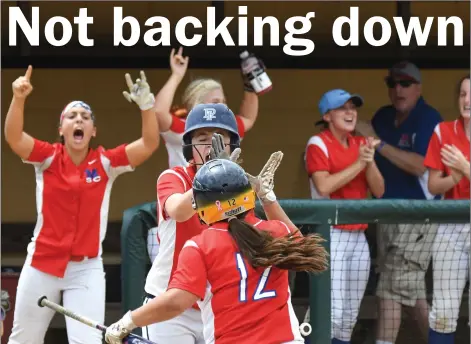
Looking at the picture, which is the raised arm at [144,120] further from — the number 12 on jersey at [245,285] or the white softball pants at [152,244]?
the number 12 on jersey at [245,285]

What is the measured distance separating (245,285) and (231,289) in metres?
0.05

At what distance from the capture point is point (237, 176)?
3.27 m

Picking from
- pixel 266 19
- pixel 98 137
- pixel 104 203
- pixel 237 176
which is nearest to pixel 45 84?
pixel 98 137

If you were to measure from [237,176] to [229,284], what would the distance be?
35cm

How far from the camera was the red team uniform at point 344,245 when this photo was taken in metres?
5.09

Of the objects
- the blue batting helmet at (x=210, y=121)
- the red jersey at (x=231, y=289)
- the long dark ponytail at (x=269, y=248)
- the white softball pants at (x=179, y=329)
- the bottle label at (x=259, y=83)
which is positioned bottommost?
the white softball pants at (x=179, y=329)

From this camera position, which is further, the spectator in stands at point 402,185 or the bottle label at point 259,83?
the bottle label at point 259,83

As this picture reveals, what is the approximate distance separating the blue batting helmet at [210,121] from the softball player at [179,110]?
2.92 ft

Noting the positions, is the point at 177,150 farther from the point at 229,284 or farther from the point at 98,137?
the point at 229,284

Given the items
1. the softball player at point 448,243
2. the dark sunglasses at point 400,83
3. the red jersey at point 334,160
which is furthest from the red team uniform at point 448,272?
the dark sunglasses at point 400,83

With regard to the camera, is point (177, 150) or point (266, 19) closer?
point (177, 150)

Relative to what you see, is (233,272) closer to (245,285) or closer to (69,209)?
(245,285)

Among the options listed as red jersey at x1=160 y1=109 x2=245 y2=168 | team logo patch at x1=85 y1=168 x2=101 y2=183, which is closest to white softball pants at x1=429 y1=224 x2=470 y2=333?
red jersey at x1=160 y1=109 x2=245 y2=168

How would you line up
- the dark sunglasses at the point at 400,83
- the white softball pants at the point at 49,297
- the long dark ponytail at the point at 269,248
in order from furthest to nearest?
the dark sunglasses at the point at 400,83
the white softball pants at the point at 49,297
the long dark ponytail at the point at 269,248
